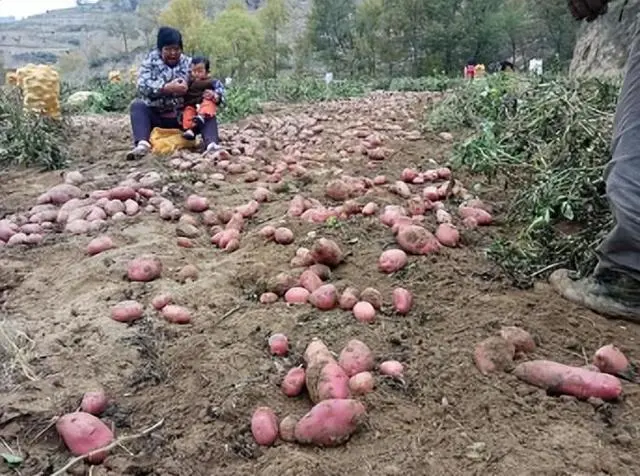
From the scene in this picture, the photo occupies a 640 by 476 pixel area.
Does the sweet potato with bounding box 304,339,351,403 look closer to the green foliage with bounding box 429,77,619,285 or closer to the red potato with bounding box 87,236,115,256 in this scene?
the green foliage with bounding box 429,77,619,285

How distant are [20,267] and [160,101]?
2.22 m

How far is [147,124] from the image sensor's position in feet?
13.7

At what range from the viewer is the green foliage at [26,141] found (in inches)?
162

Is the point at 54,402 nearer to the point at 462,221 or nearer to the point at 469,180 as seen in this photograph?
the point at 462,221

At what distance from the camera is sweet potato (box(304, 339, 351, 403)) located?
1305mm

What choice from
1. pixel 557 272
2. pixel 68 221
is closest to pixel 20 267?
pixel 68 221

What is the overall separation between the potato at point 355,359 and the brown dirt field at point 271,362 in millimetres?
43

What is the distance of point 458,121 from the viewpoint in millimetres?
4195

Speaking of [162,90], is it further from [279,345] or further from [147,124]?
[279,345]

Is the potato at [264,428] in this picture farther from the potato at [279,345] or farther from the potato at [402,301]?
the potato at [402,301]

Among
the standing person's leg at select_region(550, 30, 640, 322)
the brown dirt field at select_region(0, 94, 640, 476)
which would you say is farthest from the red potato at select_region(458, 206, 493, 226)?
the standing person's leg at select_region(550, 30, 640, 322)

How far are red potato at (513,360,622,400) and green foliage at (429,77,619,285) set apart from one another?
1.61ft

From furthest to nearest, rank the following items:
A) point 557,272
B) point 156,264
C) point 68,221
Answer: point 68,221
point 156,264
point 557,272

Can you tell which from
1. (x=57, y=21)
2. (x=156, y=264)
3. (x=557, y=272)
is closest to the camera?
(x=557, y=272)
